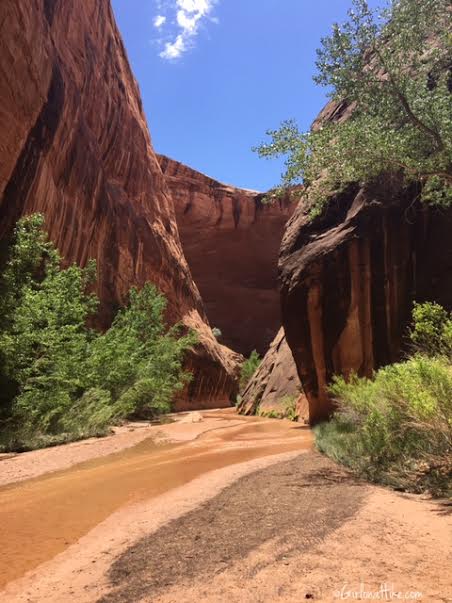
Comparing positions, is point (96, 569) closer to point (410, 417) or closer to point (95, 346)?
point (410, 417)

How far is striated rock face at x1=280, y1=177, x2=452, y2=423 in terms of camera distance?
13.1m

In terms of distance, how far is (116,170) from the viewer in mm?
28922

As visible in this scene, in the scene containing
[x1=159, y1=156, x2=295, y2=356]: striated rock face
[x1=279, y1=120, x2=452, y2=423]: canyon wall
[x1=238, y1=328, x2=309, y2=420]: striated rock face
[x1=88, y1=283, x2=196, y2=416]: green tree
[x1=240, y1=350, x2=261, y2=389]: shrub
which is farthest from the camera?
[x1=159, y1=156, x2=295, y2=356]: striated rock face

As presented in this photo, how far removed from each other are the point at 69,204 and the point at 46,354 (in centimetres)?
1086

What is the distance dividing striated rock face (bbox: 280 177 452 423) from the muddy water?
12.7 feet

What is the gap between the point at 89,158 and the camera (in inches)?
907

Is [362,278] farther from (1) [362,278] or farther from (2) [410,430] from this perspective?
(2) [410,430]

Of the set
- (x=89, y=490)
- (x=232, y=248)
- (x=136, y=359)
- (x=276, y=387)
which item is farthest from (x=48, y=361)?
(x=232, y=248)

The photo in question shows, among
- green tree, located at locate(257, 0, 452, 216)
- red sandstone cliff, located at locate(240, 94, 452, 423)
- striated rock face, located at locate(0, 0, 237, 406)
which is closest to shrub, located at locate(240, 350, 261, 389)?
striated rock face, located at locate(0, 0, 237, 406)

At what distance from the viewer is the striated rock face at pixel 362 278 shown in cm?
1309

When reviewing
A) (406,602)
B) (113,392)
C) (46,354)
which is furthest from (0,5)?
(406,602)

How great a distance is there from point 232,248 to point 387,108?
43.4m

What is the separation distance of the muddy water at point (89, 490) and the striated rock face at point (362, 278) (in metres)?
3.88

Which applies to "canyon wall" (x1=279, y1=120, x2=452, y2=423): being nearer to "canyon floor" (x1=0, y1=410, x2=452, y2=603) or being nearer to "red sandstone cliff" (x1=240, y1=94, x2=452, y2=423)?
"red sandstone cliff" (x1=240, y1=94, x2=452, y2=423)
